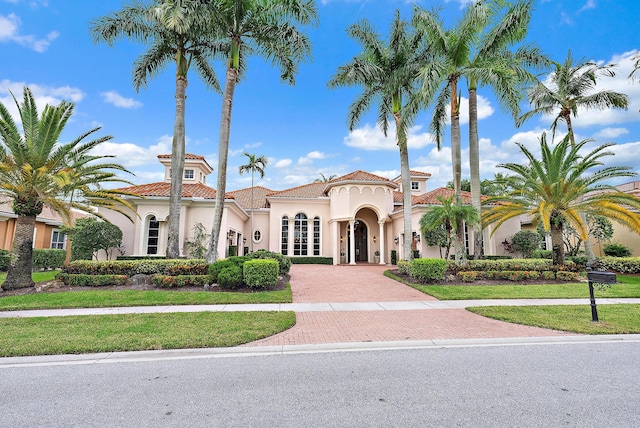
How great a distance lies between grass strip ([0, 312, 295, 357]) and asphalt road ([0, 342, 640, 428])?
750 millimetres

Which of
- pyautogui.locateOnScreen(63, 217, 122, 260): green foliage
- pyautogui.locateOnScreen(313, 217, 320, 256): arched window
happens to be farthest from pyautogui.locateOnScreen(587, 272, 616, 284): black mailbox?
pyautogui.locateOnScreen(313, 217, 320, 256): arched window

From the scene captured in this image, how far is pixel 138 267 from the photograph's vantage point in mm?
13156

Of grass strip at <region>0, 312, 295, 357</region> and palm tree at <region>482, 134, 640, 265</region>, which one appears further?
palm tree at <region>482, 134, 640, 265</region>

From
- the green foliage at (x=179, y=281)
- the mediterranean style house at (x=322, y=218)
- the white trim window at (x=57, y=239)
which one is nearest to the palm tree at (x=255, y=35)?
the green foliage at (x=179, y=281)

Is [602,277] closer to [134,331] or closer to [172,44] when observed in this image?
[134,331]

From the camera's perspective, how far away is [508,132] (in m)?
17.8

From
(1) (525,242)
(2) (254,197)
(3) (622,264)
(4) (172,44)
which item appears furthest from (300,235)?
(3) (622,264)

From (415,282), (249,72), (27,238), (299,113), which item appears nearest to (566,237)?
(415,282)

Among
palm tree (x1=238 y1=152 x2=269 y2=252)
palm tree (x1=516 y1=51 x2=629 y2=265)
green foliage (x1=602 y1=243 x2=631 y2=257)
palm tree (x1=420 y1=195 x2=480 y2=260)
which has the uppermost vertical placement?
palm tree (x1=516 y1=51 x2=629 y2=265)

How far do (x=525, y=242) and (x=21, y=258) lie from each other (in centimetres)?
2577

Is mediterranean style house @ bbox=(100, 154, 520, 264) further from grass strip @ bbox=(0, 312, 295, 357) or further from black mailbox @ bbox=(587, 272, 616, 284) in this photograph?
black mailbox @ bbox=(587, 272, 616, 284)

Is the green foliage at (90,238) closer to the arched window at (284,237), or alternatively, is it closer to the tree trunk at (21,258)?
the tree trunk at (21,258)

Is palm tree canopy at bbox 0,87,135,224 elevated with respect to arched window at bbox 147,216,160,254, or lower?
elevated

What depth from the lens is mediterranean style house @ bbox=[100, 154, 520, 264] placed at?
20281 millimetres
